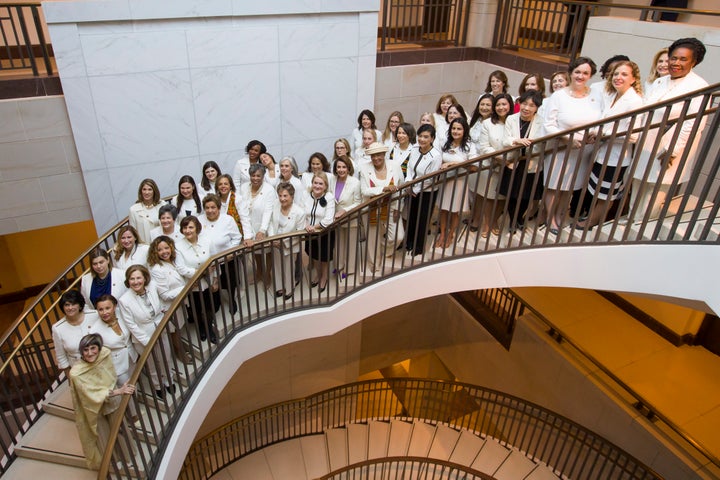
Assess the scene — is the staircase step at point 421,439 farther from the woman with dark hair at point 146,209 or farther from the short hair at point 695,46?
the short hair at point 695,46

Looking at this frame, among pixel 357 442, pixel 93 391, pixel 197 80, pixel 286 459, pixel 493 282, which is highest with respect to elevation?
pixel 197 80

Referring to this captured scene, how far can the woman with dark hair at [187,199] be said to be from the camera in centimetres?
550

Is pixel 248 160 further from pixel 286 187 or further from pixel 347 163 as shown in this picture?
pixel 347 163

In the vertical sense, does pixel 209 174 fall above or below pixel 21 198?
above

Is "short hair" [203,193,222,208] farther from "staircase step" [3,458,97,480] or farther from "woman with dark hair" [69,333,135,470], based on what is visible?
"staircase step" [3,458,97,480]

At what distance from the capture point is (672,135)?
4012 mm

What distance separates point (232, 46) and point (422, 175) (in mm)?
3593

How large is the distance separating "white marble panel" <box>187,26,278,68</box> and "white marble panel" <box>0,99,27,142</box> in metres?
2.16

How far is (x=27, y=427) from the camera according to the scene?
4977mm

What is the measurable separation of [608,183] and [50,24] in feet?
20.4

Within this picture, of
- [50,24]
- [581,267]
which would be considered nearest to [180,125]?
[50,24]

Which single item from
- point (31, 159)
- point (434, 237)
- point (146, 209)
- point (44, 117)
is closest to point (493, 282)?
point (434, 237)

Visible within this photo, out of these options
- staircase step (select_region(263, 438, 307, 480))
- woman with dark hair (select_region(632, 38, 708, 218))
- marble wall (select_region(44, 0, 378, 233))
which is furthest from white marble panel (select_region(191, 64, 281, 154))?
staircase step (select_region(263, 438, 307, 480))

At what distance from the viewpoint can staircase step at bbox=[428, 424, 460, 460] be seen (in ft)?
28.2
